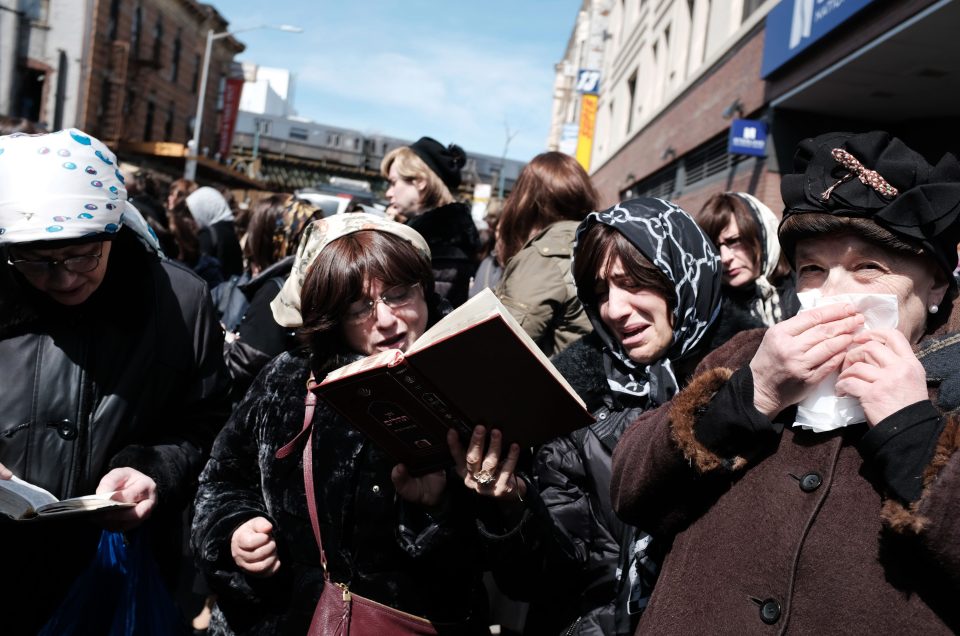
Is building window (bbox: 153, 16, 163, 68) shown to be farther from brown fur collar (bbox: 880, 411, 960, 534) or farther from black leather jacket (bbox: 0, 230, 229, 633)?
brown fur collar (bbox: 880, 411, 960, 534)

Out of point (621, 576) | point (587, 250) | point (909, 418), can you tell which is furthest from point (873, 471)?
point (587, 250)

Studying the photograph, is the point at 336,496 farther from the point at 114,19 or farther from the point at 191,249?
the point at 114,19

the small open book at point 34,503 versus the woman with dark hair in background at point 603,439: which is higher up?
the woman with dark hair in background at point 603,439

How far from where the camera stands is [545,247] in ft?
11.9

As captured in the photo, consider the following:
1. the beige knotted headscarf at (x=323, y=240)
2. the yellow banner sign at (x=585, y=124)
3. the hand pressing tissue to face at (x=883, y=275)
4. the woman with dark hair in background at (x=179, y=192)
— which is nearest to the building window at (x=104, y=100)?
the yellow banner sign at (x=585, y=124)

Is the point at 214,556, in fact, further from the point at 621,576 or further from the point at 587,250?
the point at 587,250

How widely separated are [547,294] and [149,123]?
1506 inches

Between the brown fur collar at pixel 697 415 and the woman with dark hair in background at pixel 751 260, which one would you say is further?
the woman with dark hair in background at pixel 751 260

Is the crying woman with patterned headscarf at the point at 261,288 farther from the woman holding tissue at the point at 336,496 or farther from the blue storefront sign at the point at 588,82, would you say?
the blue storefront sign at the point at 588,82

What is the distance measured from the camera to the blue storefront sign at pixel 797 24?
8.17m

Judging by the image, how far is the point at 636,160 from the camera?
2150 cm

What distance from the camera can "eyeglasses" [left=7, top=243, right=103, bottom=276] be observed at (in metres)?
2.18

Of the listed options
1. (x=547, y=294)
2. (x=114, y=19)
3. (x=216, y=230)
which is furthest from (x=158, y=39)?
(x=547, y=294)

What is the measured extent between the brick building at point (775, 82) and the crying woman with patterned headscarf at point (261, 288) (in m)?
5.60
